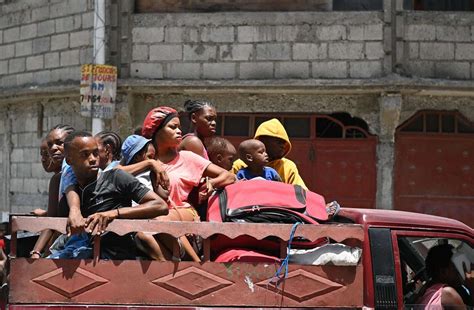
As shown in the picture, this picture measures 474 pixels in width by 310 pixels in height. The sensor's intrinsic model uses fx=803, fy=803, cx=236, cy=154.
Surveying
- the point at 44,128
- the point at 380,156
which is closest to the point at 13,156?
the point at 44,128

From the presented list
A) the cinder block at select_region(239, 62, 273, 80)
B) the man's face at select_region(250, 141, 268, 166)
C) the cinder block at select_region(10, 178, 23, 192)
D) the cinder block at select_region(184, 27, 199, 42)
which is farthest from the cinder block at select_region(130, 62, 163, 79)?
the man's face at select_region(250, 141, 268, 166)

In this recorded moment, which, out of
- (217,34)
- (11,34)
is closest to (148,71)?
(217,34)

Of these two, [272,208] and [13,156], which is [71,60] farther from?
[272,208]

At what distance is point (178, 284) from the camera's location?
3957mm

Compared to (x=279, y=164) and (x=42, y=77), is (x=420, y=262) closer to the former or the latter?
(x=279, y=164)

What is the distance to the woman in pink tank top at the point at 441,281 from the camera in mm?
4219

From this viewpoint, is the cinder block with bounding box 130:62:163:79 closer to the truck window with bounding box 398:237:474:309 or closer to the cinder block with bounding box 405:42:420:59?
the cinder block with bounding box 405:42:420:59

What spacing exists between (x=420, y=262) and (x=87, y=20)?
834 centimetres

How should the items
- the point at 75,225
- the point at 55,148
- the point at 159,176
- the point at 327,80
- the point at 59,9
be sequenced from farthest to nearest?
the point at 59,9 < the point at 327,80 < the point at 55,148 < the point at 159,176 < the point at 75,225

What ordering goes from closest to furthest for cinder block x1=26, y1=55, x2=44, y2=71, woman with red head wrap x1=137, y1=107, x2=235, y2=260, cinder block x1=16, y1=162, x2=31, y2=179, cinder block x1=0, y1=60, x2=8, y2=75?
woman with red head wrap x1=137, y1=107, x2=235, y2=260 → cinder block x1=26, y1=55, x2=44, y2=71 → cinder block x1=16, y1=162, x2=31, y2=179 → cinder block x1=0, y1=60, x2=8, y2=75

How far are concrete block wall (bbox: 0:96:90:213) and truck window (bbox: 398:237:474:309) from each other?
8.10 m

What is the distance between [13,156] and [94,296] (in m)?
9.66

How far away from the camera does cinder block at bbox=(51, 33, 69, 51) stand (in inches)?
476

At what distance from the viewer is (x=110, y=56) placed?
1169 cm
